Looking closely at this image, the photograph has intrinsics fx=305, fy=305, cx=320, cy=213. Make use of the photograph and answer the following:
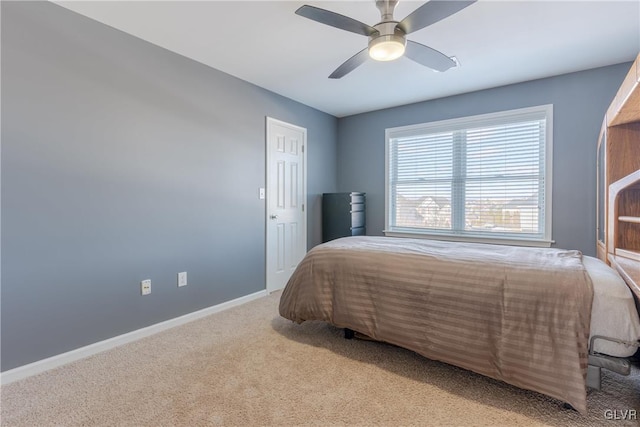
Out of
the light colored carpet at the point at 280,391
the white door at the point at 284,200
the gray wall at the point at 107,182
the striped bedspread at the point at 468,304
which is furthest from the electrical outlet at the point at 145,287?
the white door at the point at 284,200

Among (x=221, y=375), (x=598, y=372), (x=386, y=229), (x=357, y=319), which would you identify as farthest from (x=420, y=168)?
(x=221, y=375)

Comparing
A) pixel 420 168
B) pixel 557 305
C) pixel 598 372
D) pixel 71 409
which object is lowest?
pixel 71 409

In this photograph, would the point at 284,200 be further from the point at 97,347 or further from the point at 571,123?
the point at 571,123

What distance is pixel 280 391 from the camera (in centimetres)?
169

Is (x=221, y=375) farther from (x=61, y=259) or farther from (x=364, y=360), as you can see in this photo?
(x=61, y=259)

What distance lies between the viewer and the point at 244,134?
10.6 ft

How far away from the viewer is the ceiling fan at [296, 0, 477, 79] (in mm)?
1649

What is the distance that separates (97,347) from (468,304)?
98.5 inches

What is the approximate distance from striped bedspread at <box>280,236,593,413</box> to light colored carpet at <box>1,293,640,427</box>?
0.57ft

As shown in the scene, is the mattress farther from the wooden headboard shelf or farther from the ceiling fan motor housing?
the ceiling fan motor housing

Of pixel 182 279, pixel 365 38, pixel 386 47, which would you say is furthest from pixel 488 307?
pixel 182 279

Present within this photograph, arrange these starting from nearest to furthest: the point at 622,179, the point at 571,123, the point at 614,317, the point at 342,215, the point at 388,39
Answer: the point at 614,317, the point at 622,179, the point at 388,39, the point at 571,123, the point at 342,215

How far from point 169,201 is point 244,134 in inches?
42.9

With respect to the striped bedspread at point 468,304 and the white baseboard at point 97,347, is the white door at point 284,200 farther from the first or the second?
the striped bedspread at point 468,304
